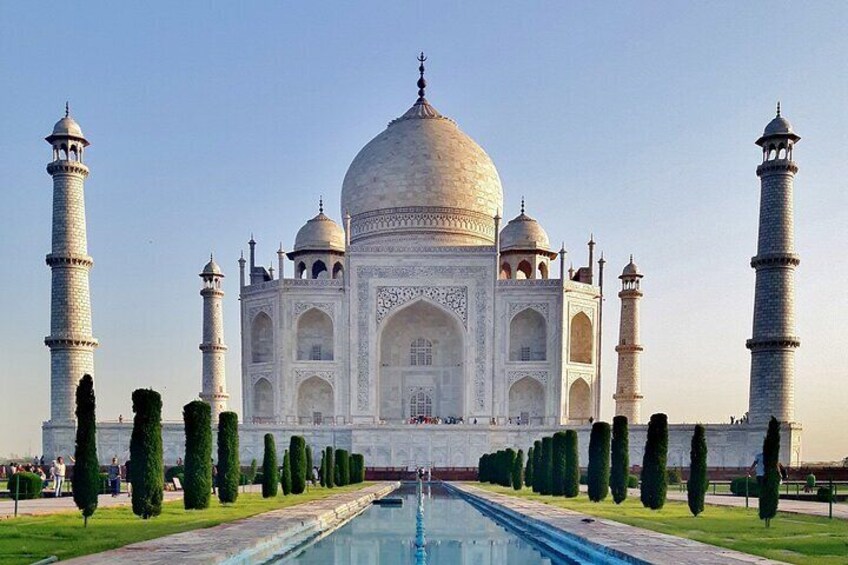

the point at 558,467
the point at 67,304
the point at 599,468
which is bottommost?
the point at 558,467

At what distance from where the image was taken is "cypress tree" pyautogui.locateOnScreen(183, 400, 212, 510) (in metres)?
12.0

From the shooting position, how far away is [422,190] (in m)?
32.2

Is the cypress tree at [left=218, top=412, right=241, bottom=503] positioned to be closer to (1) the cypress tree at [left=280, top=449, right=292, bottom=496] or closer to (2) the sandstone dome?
(1) the cypress tree at [left=280, top=449, right=292, bottom=496]

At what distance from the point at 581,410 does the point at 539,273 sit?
463cm

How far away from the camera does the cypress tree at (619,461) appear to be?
14242 mm

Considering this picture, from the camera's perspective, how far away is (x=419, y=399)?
3052 cm

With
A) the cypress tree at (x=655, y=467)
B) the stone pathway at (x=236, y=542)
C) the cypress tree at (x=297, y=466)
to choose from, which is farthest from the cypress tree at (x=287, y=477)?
the cypress tree at (x=655, y=467)

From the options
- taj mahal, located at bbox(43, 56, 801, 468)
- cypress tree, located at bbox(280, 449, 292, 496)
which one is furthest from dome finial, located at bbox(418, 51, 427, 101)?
cypress tree, located at bbox(280, 449, 292, 496)

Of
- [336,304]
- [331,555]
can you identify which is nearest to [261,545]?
[331,555]

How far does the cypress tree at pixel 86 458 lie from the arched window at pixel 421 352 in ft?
68.5

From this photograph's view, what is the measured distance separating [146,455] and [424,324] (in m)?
20.5

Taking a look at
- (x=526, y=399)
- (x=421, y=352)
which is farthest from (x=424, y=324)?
(x=526, y=399)

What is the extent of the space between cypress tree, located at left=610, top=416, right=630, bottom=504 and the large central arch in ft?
51.1

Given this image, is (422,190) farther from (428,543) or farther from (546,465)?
(428,543)
